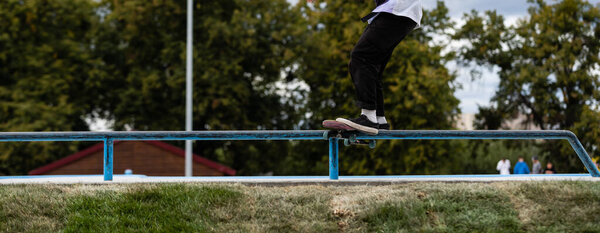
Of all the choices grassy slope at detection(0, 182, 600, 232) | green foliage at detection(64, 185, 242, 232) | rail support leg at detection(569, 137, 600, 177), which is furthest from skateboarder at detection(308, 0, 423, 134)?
rail support leg at detection(569, 137, 600, 177)

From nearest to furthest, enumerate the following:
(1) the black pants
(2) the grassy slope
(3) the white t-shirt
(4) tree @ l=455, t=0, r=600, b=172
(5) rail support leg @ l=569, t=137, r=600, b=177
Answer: (2) the grassy slope < (3) the white t-shirt < (1) the black pants < (5) rail support leg @ l=569, t=137, r=600, b=177 < (4) tree @ l=455, t=0, r=600, b=172

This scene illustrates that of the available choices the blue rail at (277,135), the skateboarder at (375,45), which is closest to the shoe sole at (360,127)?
the skateboarder at (375,45)

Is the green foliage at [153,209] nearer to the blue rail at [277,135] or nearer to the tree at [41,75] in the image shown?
the blue rail at [277,135]

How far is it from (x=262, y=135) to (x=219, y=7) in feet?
79.0

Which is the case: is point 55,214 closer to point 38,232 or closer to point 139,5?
point 38,232

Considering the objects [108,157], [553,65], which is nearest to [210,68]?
[553,65]

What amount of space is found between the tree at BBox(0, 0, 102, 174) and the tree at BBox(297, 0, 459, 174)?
10.1m

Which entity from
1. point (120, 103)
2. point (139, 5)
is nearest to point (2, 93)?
point (120, 103)

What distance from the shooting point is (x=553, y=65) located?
99.4 ft

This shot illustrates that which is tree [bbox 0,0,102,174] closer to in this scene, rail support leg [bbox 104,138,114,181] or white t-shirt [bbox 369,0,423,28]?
rail support leg [bbox 104,138,114,181]

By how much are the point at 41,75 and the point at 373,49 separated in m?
25.5

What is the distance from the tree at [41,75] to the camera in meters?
26.9

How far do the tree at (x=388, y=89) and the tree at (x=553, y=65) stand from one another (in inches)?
139

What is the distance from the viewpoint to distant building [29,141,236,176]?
25578 millimetres
